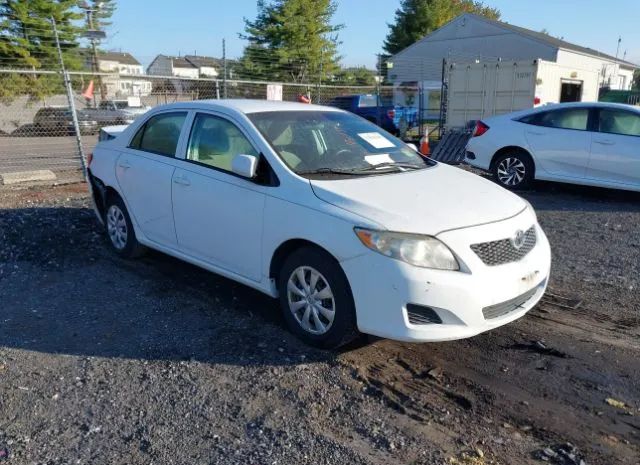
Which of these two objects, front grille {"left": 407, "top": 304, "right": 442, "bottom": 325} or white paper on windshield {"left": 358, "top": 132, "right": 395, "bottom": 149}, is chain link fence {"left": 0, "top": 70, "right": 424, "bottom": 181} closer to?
white paper on windshield {"left": 358, "top": 132, "right": 395, "bottom": 149}

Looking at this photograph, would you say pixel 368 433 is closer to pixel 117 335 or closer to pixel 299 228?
pixel 299 228

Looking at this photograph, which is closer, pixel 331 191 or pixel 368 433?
pixel 368 433

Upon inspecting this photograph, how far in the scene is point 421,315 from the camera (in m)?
3.44

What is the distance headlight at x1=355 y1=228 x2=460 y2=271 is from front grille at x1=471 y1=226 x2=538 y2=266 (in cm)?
21

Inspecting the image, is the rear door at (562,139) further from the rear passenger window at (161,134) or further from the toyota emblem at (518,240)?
the rear passenger window at (161,134)

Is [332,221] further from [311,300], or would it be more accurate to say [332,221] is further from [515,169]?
[515,169]

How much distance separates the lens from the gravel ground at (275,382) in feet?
9.57

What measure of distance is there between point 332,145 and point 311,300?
1.39m

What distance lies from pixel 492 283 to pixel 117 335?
272 cm

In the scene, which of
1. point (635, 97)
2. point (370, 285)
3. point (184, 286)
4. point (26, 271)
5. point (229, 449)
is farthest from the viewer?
point (635, 97)

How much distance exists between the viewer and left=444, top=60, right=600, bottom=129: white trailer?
14.7 metres

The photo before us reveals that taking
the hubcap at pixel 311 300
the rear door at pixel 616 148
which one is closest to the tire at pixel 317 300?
the hubcap at pixel 311 300

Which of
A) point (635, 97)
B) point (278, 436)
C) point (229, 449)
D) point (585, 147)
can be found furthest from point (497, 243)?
point (635, 97)

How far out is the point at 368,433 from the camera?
9.95ft
